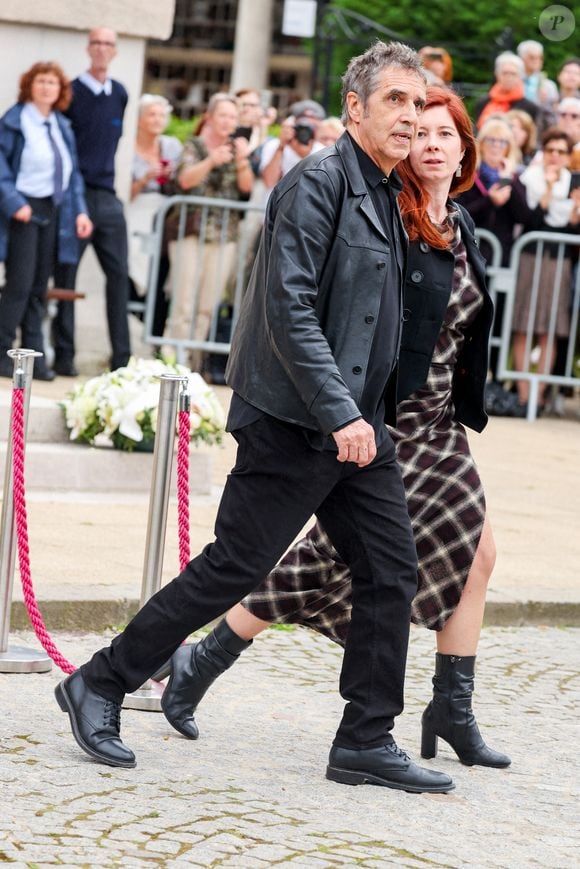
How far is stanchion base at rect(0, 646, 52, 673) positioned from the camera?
585cm

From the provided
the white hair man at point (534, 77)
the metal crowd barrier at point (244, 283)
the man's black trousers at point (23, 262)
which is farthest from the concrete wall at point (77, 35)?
the white hair man at point (534, 77)

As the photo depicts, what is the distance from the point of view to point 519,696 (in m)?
6.10

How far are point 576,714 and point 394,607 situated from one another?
142 centimetres

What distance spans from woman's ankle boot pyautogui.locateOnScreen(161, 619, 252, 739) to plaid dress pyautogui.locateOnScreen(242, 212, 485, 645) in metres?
0.13

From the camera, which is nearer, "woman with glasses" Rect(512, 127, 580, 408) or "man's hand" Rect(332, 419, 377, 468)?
"man's hand" Rect(332, 419, 377, 468)

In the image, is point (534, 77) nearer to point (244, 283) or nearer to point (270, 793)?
point (244, 283)

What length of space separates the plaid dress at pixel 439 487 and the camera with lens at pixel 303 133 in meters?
7.88

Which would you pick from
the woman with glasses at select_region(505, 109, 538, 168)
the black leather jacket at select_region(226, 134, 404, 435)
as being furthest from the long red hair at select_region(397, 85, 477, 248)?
the woman with glasses at select_region(505, 109, 538, 168)

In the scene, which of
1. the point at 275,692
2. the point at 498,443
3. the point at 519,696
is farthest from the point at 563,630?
the point at 498,443

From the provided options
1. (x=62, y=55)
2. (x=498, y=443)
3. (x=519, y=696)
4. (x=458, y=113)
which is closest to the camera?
(x=458, y=113)

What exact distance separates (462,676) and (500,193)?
8176 millimetres

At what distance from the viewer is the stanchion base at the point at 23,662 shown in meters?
5.85

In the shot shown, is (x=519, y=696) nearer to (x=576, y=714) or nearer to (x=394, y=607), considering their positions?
(x=576, y=714)

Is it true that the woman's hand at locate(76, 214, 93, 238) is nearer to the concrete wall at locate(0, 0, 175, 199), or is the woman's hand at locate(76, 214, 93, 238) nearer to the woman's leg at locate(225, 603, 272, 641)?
the concrete wall at locate(0, 0, 175, 199)
